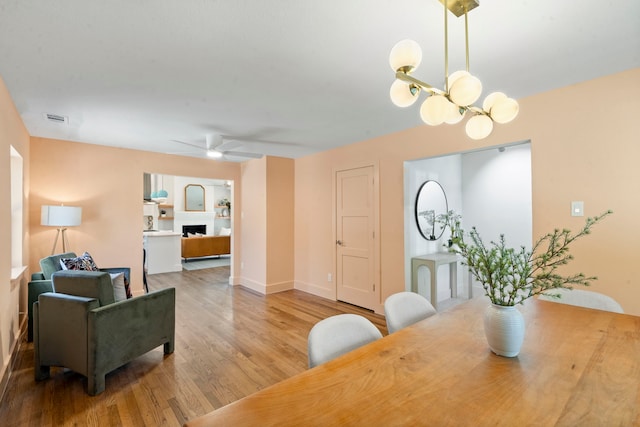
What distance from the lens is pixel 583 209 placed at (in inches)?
92.6

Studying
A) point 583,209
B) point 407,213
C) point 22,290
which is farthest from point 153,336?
point 583,209

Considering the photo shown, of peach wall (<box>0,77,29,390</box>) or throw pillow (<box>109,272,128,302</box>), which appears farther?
throw pillow (<box>109,272,128,302</box>)

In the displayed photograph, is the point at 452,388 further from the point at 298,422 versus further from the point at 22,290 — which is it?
the point at 22,290

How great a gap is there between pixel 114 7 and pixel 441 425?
7.28 feet

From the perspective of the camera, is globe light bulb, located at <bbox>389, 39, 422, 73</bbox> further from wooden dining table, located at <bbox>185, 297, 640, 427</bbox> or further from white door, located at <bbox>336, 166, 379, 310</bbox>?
white door, located at <bbox>336, 166, 379, 310</bbox>

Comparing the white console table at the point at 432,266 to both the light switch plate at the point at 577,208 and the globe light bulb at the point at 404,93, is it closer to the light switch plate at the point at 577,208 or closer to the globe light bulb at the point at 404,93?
the light switch plate at the point at 577,208

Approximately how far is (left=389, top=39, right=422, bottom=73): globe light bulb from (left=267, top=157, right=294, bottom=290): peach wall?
13.0ft

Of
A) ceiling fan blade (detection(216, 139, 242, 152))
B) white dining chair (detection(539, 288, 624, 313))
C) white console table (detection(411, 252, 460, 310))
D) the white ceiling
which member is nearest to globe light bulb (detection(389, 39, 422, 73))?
the white ceiling

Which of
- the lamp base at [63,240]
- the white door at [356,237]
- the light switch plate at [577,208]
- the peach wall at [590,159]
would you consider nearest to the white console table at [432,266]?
the white door at [356,237]

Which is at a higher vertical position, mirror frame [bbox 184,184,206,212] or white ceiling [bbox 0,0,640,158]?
white ceiling [bbox 0,0,640,158]

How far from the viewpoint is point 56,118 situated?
311 centimetres

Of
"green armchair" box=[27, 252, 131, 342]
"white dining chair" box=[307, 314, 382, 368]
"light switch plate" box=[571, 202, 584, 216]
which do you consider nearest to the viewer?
"white dining chair" box=[307, 314, 382, 368]

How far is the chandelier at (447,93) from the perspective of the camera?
1200 millimetres

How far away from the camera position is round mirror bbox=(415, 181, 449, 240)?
3.95 metres
